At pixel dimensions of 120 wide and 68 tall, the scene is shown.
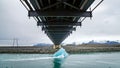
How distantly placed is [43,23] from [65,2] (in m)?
11.7

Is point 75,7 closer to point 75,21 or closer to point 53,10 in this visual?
point 53,10

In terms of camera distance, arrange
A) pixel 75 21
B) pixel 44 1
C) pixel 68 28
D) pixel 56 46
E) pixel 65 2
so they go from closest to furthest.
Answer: pixel 65 2, pixel 44 1, pixel 75 21, pixel 68 28, pixel 56 46

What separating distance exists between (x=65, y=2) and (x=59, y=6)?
2.70 meters

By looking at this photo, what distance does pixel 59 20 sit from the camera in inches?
1407

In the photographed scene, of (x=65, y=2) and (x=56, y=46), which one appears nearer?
(x=65, y=2)

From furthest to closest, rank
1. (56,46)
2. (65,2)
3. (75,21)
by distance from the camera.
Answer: (56,46) → (75,21) → (65,2)

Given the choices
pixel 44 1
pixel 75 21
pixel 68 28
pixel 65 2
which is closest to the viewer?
pixel 65 2

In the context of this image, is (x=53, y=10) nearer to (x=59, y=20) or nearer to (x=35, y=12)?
(x=35, y=12)

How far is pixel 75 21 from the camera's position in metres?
34.7

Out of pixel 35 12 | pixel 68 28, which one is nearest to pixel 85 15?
pixel 35 12

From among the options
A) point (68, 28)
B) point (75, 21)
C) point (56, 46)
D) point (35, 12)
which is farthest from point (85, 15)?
point (56, 46)

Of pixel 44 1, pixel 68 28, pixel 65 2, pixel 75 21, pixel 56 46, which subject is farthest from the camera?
pixel 56 46

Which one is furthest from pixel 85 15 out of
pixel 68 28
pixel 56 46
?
pixel 56 46

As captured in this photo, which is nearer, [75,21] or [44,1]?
[44,1]
